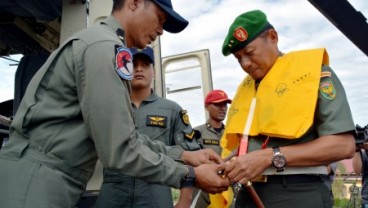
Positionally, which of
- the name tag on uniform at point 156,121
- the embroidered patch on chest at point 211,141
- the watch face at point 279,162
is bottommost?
the embroidered patch on chest at point 211,141

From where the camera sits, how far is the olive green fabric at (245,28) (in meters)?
1.85

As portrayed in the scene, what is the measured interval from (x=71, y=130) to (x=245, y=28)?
3.16ft

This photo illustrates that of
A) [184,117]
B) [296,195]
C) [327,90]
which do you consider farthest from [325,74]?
[184,117]

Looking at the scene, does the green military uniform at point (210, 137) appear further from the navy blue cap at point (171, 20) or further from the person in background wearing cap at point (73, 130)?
the person in background wearing cap at point (73, 130)

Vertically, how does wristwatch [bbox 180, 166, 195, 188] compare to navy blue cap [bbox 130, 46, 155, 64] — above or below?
below

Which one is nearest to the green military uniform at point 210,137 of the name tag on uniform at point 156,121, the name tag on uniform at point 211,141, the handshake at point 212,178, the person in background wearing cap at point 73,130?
the name tag on uniform at point 211,141

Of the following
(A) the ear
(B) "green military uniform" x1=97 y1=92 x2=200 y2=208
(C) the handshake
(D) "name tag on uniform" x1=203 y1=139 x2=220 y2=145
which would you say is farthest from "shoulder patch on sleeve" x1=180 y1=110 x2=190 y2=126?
(D) "name tag on uniform" x1=203 y1=139 x2=220 y2=145

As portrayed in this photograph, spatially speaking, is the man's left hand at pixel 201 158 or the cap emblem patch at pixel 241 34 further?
the man's left hand at pixel 201 158

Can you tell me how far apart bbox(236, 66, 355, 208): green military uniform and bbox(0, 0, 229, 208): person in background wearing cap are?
1.67 feet

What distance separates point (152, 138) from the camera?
2.50 m

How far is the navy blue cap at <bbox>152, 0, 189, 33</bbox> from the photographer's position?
5.86ft

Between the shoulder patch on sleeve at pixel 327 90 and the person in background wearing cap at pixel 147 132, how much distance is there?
3.30 ft

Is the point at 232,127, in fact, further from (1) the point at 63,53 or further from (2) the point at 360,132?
(1) the point at 63,53

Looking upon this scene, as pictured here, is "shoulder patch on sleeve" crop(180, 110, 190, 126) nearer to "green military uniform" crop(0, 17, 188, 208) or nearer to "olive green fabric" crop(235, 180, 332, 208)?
"olive green fabric" crop(235, 180, 332, 208)
